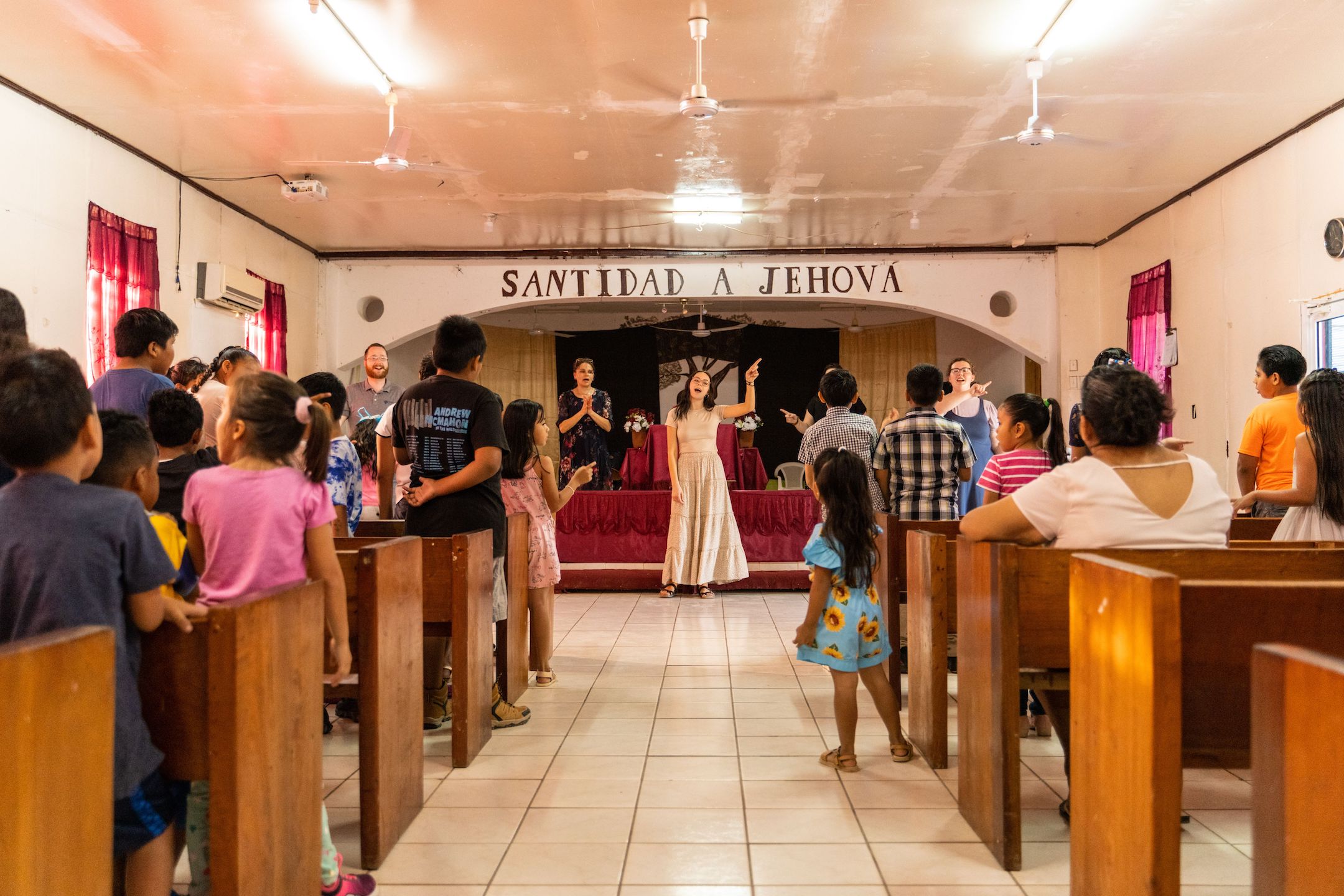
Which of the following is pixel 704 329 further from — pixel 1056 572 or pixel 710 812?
pixel 1056 572

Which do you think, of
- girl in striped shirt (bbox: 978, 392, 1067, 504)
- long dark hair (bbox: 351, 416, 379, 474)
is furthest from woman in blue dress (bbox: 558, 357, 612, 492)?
girl in striped shirt (bbox: 978, 392, 1067, 504)

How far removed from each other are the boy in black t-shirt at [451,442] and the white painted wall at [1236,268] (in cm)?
530

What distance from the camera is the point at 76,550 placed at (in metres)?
1.53

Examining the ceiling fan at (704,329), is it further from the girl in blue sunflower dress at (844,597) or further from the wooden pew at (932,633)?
the girl in blue sunflower dress at (844,597)

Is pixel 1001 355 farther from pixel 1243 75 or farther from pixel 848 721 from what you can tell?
pixel 848 721

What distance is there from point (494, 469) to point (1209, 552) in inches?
86.7

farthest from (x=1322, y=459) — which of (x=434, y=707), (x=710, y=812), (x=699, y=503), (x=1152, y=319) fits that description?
(x=1152, y=319)

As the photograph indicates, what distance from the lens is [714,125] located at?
242 inches

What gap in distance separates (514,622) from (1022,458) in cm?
213

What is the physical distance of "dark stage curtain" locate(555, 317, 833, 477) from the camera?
46.5 ft

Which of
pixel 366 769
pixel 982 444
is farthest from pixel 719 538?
pixel 366 769

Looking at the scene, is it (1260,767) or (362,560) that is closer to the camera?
(1260,767)

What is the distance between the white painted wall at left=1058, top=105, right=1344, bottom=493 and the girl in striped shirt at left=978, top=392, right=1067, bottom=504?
3.52 metres

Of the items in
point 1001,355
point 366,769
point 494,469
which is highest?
point 1001,355
